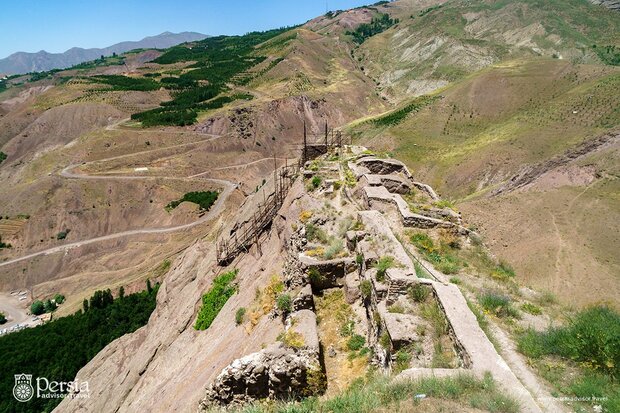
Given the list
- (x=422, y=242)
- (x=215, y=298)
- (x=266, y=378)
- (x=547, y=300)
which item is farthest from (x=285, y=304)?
(x=215, y=298)

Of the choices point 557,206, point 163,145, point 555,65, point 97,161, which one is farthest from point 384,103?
point 557,206

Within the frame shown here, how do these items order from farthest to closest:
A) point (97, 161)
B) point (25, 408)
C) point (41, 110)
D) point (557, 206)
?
point (41, 110), point (97, 161), point (557, 206), point (25, 408)

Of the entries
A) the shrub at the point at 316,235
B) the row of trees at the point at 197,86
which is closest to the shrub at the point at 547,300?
the shrub at the point at 316,235

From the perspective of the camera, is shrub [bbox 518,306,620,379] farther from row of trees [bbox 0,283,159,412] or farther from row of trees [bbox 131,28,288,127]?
row of trees [bbox 131,28,288,127]

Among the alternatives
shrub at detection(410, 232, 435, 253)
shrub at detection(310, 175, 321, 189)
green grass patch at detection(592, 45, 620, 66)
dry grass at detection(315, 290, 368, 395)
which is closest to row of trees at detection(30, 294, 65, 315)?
shrub at detection(310, 175, 321, 189)

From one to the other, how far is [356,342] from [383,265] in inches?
86.4

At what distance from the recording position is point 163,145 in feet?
257

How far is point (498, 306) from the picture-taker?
1101cm

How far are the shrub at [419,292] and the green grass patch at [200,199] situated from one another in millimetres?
51920

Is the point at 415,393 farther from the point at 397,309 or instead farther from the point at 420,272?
the point at 420,272

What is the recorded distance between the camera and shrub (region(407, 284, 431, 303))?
10.0 metres

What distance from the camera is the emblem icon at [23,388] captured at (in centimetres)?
3042

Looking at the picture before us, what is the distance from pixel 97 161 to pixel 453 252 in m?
73.3

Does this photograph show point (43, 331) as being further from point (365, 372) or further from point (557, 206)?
point (557, 206)
